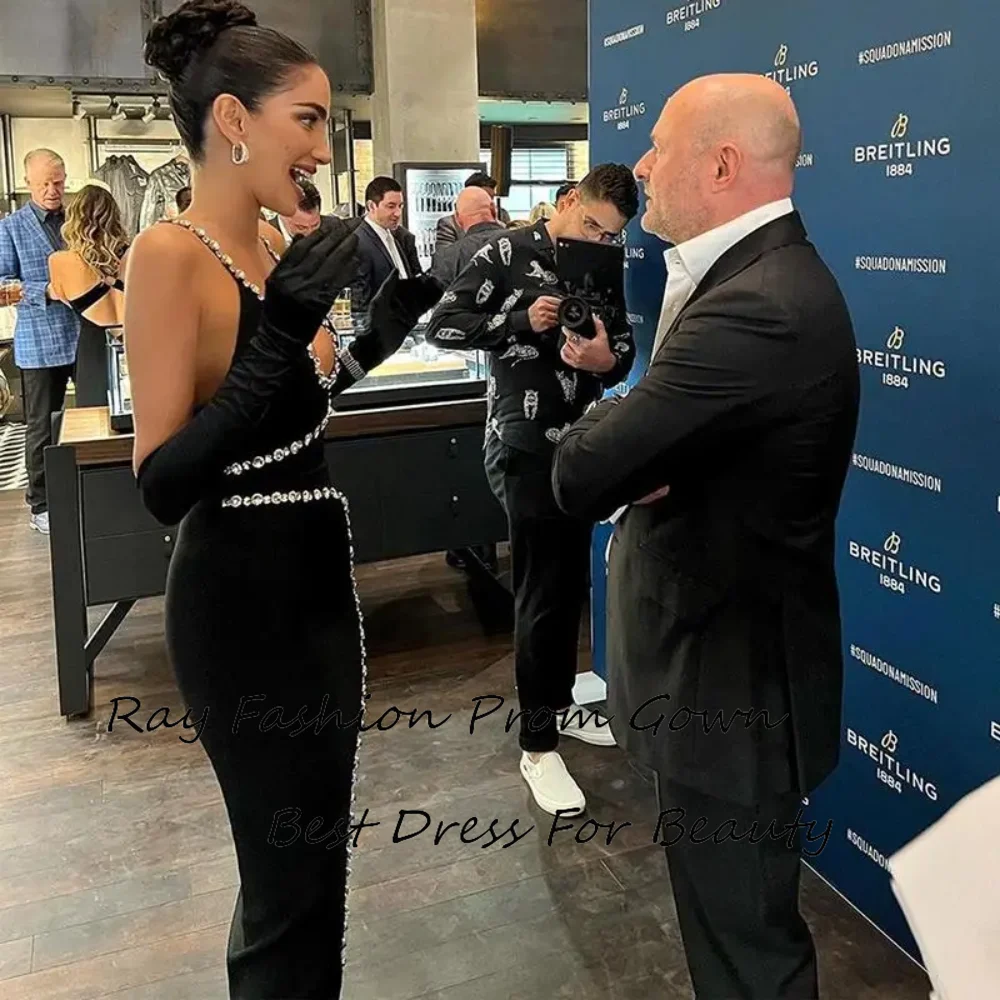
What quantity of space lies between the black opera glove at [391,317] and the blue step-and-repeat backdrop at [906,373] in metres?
0.89

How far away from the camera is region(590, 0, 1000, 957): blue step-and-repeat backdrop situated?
189 cm

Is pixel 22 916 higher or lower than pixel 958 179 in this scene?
lower

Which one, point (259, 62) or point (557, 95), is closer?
point (259, 62)

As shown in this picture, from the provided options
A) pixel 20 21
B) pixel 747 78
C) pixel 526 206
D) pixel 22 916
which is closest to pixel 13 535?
pixel 22 916

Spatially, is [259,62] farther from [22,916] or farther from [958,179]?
[22,916]

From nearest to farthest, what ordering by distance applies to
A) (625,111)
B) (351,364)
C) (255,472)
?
(255,472) < (351,364) < (625,111)

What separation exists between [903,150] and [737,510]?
906 millimetres

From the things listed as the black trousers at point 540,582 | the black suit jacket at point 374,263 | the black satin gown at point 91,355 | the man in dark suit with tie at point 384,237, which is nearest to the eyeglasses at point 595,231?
the black trousers at point 540,582

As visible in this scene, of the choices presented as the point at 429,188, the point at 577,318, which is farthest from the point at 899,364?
the point at 429,188

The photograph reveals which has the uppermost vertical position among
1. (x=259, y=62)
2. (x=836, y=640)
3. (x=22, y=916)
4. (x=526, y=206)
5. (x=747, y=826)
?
(x=526, y=206)

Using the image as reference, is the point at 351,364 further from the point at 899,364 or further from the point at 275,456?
the point at 899,364

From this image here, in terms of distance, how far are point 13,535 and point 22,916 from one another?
3369mm

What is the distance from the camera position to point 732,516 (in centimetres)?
156

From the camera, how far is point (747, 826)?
1.64 meters
